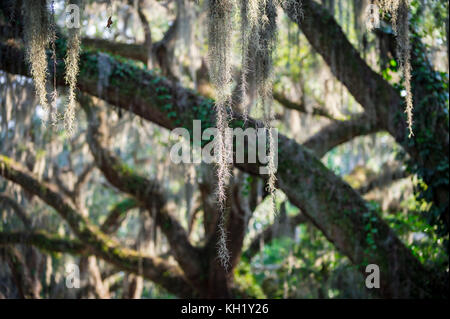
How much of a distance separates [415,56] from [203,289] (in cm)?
369

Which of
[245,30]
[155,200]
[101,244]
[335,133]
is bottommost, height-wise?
[101,244]

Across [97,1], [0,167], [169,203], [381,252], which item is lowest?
[381,252]

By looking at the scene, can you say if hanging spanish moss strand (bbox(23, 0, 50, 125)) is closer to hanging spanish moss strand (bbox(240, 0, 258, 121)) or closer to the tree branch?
hanging spanish moss strand (bbox(240, 0, 258, 121))

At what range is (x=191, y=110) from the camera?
467 cm

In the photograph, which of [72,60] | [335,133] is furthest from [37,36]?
[335,133]

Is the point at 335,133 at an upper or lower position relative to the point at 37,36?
upper

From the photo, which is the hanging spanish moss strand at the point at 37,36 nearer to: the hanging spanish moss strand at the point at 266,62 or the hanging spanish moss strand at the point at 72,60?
the hanging spanish moss strand at the point at 72,60

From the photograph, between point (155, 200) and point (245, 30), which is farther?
point (155, 200)

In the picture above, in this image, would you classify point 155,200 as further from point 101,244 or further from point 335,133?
point 335,133

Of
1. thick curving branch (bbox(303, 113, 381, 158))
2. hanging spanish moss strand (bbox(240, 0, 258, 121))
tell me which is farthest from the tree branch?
hanging spanish moss strand (bbox(240, 0, 258, 121))

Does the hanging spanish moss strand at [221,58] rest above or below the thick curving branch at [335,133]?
below

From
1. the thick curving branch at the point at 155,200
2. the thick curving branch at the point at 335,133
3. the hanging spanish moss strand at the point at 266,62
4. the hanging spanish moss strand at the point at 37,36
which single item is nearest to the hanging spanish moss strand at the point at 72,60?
the hanging spanish moss strand at the point at 37,36

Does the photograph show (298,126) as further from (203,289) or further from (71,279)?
(71,279)
